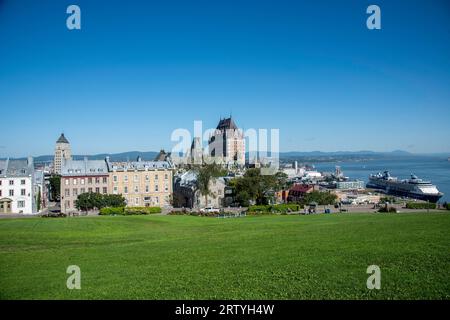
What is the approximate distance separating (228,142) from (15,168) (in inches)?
5198

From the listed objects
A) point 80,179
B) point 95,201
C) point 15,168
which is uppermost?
point 15,168

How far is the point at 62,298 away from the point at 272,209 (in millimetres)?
33157

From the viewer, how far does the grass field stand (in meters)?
10.9

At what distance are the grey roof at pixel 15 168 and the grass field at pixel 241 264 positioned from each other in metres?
34.8

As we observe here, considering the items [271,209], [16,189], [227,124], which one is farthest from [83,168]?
[227,124]

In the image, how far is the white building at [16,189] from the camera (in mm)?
51250

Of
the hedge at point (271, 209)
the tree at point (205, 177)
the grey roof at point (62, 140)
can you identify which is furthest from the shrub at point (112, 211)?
the grey roof at point (62, 140)

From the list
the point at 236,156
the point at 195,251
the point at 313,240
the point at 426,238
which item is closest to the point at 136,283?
the point at 195,251

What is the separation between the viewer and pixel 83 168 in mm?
57594

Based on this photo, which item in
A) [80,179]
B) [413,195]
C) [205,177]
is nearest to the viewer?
[205,177]

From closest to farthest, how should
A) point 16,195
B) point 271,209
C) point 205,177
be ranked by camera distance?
point 271,209 < point 16,195 < point 205,177

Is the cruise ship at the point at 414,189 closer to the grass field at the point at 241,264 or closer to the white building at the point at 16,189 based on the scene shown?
the grass field at the point at 241,264

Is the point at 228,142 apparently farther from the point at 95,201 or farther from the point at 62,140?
the point at 95,201
